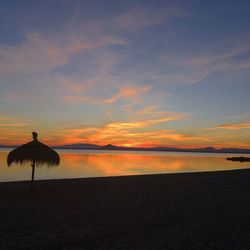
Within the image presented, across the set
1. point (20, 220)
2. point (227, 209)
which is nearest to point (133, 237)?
point (20, 220)

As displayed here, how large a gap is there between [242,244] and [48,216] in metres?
6.28

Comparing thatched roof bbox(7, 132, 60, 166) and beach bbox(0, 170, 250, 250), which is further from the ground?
thatched roof bbox(7, 132, 60, 166)

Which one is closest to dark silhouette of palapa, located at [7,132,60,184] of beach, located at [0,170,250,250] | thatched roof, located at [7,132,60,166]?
thatched roof, located at [7,132,60,166]

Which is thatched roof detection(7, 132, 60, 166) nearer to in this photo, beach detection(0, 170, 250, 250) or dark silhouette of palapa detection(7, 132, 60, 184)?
dark silhouette of palapa detection(7, 132, 60, 184)

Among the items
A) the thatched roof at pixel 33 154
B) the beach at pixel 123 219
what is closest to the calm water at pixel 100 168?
the thatched roof at pixel 33 154

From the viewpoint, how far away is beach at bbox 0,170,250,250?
8.48 m

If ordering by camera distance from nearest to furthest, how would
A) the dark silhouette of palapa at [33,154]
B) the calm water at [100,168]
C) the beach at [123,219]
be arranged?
the beach at [123,219] → the dark silhouette of palapa at [33,154] → the calm water at [100,168]

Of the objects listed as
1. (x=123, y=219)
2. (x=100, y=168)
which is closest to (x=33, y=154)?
(x=123, y=219)

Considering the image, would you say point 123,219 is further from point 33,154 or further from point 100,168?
point 100,168

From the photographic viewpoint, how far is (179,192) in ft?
59.3

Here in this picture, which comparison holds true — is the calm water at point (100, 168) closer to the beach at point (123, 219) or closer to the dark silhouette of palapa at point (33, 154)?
the dark silhouette of palapa at point (33, 154)

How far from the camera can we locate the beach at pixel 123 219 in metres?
8.48

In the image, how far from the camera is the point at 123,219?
1111cm

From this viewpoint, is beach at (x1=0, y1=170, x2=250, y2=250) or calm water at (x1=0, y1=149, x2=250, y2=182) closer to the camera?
beach at (x1=0, y1=170, x2=250, y2=250)
